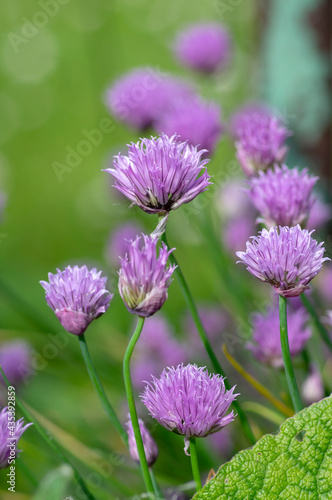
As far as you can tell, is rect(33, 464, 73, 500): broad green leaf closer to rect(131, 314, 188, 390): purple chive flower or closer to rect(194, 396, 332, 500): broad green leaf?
rect(194, 396, 332, 500): broad green leaf

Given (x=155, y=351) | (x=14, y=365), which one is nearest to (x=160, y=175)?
(x=14, y=365)

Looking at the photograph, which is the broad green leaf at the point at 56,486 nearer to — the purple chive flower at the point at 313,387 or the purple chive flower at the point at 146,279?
the purple chive flower at the point at 146,279

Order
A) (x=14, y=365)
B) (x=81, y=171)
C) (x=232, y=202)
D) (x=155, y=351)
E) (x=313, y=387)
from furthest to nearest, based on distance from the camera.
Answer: (x=81, y=171), (x=232, y=202), (x=155, y=351), (x=14, y=365), (x=313, y=387)

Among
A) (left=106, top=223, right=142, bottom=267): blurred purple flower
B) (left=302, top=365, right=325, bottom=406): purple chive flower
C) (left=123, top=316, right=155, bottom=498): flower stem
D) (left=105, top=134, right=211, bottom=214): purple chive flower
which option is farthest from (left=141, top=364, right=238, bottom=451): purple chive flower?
(left=106, top=223, right=142, bottom=267): blurred purple flower

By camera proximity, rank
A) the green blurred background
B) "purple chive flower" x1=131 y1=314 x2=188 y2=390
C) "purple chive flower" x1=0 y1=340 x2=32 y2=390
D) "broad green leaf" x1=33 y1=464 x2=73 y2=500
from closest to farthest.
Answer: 1. "broad green leaf" x1=33 y1=464 x2=73 y2=500
2. "purple chive flower" x1=0 y1=340 x2=32 y2=390
3. "purple chive flower" x1=131 y1=314 x2=188 y2=390
4. the green blurred background

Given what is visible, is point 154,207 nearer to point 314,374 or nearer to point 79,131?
point 314,374

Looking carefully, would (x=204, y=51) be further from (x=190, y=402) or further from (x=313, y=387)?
(x=190, y=402)
